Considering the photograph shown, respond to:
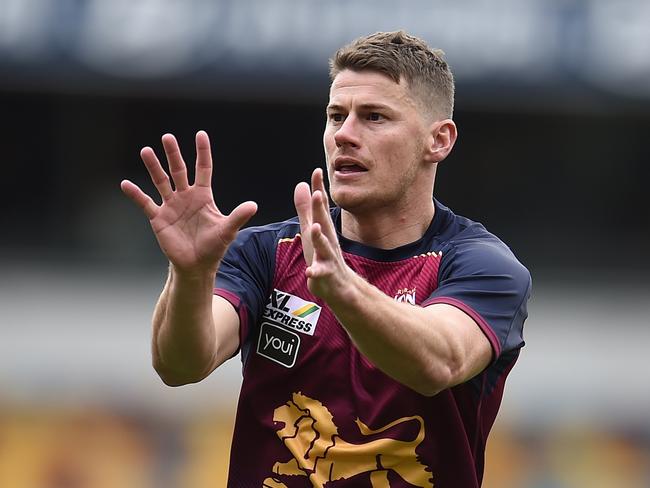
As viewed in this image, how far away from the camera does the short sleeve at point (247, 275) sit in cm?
450

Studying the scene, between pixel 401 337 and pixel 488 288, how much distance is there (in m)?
0.63

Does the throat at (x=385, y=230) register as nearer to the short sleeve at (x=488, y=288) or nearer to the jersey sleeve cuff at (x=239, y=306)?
the short sleeve at (x=488, y=288)

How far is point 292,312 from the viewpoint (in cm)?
454

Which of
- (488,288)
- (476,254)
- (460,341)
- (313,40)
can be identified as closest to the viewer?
(460,341)

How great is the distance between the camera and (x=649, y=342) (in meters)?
12.3

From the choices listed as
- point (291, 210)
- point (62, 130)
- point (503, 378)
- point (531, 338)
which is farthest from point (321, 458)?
point (62, 130)

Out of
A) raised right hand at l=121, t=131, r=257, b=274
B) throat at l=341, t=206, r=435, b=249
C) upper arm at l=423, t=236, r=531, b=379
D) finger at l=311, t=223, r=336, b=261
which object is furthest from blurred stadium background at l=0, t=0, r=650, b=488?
finger at l=311, t=223, r=336, b=261

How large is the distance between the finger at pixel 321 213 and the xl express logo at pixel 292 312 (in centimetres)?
77

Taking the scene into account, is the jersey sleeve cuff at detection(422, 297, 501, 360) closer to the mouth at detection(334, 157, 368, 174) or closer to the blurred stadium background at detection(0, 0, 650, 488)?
the mouth at detection(334, 157, 368, 174)

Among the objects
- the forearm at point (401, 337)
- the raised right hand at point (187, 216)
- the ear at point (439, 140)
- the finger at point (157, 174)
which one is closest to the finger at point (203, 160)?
the raised right hand at point (187, 216)

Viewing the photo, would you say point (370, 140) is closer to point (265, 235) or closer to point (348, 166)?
point (348, 166)

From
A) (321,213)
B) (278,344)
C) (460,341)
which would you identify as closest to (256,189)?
(278,344)

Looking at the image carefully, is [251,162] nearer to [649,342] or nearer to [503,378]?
[649,342]

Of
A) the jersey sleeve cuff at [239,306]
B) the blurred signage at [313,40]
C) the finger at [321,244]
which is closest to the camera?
the finger at [321,244]
